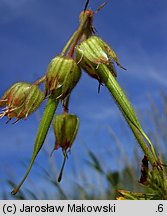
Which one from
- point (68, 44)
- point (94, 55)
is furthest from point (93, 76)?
point (68, 44)

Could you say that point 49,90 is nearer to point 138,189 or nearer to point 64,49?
point 64,49

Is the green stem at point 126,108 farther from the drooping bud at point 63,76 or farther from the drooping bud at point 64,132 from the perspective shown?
the drooping bud at point 64,132

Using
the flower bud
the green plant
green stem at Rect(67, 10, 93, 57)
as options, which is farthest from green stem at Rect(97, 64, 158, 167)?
the flower bud

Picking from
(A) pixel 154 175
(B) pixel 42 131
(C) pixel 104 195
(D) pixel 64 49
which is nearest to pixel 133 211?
(A) pixel 154 175


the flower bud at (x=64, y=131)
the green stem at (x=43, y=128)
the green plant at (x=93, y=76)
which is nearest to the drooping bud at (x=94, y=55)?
the green plant at (x=93, y=76)

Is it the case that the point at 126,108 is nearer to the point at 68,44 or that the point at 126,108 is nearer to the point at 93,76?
the point at 93,76
